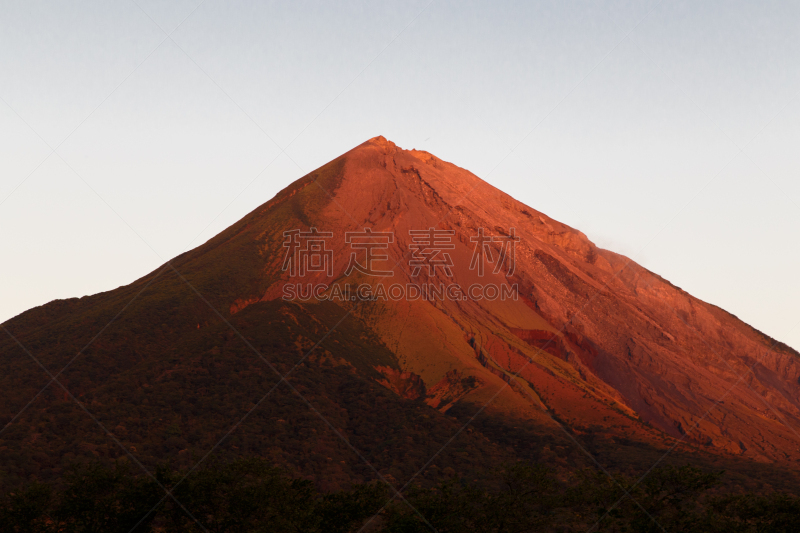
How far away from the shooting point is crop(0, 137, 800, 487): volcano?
6006 cm

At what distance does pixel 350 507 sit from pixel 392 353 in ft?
136

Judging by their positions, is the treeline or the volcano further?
the volcano

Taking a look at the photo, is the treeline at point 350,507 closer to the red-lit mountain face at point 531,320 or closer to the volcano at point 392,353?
the volcano at point 392,353

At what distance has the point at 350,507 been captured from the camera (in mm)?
34531

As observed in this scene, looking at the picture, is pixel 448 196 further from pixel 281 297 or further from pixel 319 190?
pixel 281 297

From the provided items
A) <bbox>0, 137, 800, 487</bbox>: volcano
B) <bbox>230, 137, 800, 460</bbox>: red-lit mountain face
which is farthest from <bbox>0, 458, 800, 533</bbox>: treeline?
<bbox>230, 137, 800, 460</bbox>: red-lit mountain face

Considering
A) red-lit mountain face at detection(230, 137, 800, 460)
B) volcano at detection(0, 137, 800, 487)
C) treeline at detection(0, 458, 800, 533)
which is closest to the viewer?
treeline at detection(0, 458, 800, 533)

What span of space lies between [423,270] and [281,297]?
1947cm

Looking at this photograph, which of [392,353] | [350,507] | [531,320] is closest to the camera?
[350,507]

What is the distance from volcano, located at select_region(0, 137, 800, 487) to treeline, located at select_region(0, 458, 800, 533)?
61.6 feet

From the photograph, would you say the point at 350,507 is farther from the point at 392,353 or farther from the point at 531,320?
the point at 531,320

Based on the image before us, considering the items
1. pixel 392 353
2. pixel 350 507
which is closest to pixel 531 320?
pixel 392 353

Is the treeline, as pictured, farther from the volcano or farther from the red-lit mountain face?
the red-lit mountain face

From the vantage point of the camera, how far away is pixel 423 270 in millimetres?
91375
